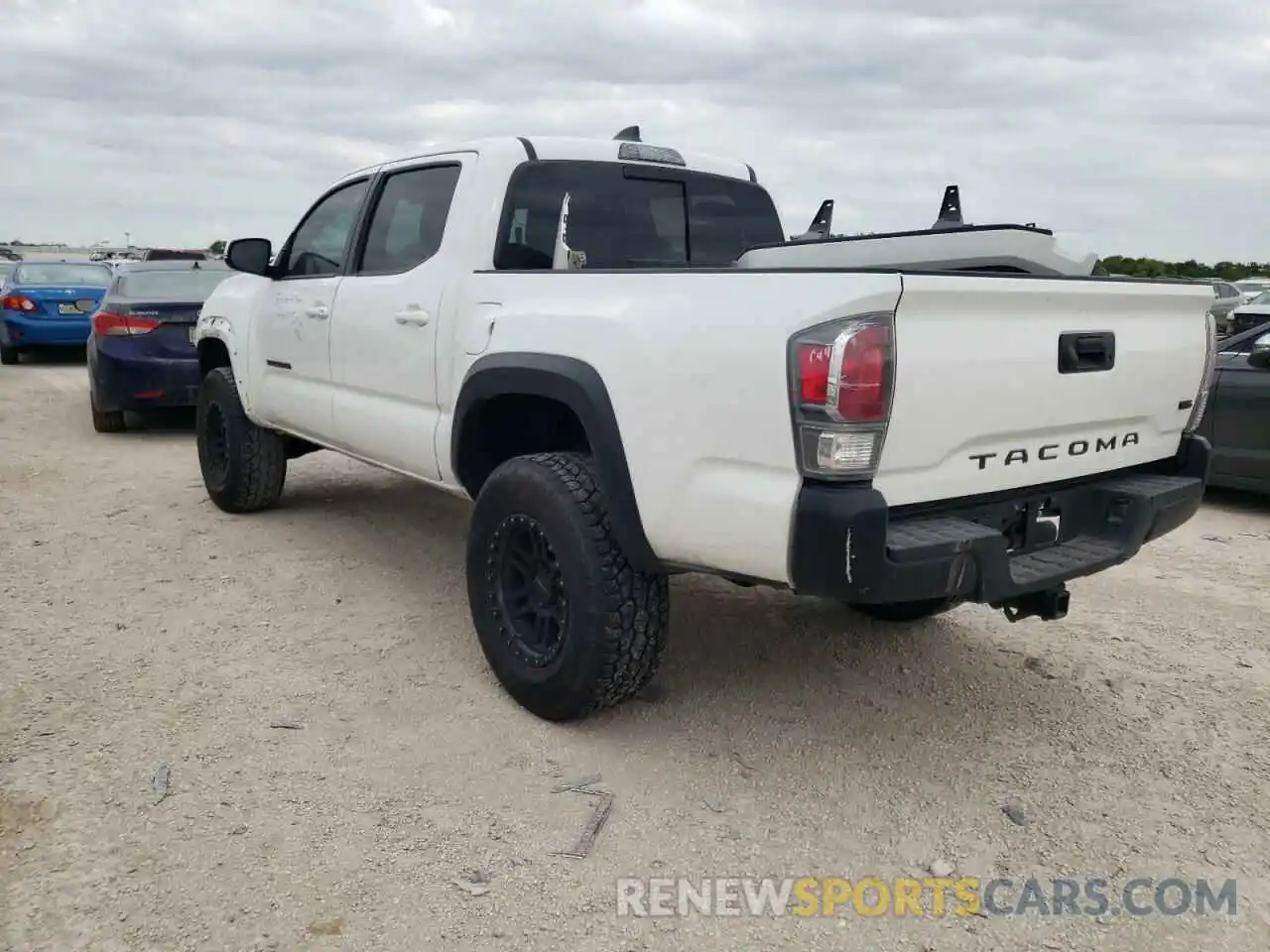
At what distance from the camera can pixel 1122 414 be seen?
10.5ft

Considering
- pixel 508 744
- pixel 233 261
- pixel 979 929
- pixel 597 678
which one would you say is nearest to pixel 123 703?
pixel 508 744

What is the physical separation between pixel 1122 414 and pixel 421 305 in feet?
8.20

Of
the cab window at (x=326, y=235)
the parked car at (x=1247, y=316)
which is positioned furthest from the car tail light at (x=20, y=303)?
the parked car at (x=1247, y=316)

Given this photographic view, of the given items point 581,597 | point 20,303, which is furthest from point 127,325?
point 581,597

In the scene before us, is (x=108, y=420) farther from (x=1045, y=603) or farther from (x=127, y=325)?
(x=1045, y=603)

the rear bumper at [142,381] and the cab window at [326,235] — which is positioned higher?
the cab window at [326,235]

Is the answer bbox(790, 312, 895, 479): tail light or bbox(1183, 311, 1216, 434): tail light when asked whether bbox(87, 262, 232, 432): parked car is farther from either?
bbox(1183, 311, 1216, 434): tail light

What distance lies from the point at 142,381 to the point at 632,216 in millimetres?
6545

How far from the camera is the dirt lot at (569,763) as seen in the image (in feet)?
8.36

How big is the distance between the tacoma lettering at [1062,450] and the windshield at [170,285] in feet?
27.4

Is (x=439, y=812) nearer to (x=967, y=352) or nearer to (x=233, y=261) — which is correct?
(x=967, y=352)

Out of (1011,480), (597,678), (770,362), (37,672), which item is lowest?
(37,672)

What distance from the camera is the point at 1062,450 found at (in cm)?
305

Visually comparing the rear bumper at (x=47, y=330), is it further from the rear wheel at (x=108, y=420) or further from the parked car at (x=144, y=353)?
the parked car at (x=144, y=353)
